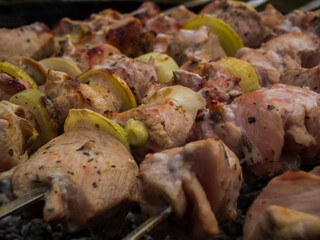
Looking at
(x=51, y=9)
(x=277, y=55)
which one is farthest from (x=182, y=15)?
(x=51, y=9)

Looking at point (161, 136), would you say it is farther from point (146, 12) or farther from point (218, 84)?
point (146, 12)

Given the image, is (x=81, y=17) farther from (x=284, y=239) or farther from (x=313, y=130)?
(x=284, y=239)

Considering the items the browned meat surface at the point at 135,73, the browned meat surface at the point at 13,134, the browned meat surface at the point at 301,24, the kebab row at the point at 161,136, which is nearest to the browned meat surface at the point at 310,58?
the kebab row at the point at 161,136

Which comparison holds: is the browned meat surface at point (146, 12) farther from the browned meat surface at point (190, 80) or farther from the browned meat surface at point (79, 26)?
the browned meat surface at point (190, 80)

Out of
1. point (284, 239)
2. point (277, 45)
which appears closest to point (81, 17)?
point (277, 45)

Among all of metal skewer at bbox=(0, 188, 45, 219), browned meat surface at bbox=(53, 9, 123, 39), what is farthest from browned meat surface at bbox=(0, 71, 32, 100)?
browned meat surface at bbox=(53, 9, 123, 39)

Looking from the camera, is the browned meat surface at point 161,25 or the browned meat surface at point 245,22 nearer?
the browned meat surface at point 245,22

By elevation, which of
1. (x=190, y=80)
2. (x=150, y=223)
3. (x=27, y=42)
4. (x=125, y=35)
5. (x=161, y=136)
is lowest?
(x=150, y=223)
